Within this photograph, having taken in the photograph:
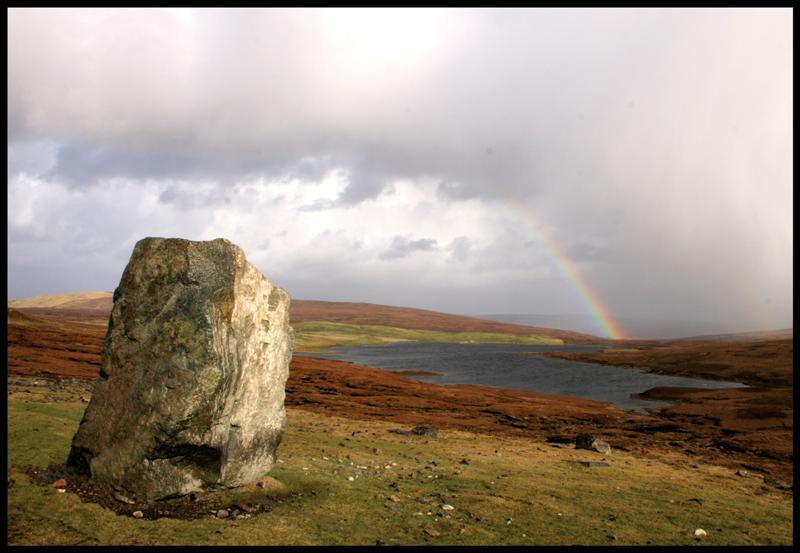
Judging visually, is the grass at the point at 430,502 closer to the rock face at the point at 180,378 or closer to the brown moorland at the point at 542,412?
the rock face at the point at 180,378

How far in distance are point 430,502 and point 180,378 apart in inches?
244

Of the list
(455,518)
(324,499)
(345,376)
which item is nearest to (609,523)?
(455,518)

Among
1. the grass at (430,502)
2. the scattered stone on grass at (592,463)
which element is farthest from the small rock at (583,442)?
the scattered stone on grass at (592,463)

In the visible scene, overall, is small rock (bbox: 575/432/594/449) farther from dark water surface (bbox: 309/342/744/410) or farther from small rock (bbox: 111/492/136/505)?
dark water surface (bbox: 309/342/744/410)

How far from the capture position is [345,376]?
52.6 meters

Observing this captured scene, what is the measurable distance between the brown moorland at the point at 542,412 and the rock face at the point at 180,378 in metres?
17.3

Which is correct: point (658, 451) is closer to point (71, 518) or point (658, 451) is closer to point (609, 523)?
point (609, 523)

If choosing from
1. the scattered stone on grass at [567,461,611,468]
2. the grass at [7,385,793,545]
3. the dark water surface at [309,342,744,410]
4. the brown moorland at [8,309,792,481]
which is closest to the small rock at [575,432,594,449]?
the brown moorland at [8,309,792,481]

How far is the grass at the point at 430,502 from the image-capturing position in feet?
30.3

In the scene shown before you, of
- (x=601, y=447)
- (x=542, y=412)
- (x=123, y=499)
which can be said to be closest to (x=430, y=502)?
(x=123, y=499)

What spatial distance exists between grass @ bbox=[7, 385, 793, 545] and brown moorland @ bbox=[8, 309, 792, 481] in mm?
6358

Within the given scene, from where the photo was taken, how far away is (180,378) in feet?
33.7

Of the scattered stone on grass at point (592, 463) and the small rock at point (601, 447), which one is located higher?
the scattered stone on grass at point (592, 463)

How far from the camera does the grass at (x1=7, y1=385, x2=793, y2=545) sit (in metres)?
9.23
